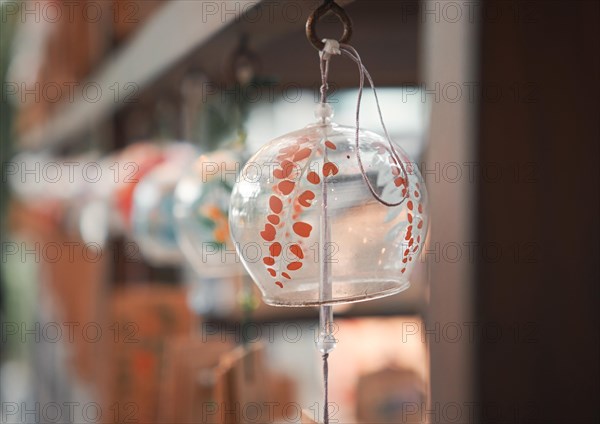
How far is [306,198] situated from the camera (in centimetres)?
60

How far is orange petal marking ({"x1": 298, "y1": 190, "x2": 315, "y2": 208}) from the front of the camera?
0.60 meters

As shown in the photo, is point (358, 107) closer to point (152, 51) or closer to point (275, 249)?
point (275, 249)

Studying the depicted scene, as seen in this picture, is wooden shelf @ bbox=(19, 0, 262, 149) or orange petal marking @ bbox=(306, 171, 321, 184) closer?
orange petal marking @ bbox=(306, 171, 321, 184)

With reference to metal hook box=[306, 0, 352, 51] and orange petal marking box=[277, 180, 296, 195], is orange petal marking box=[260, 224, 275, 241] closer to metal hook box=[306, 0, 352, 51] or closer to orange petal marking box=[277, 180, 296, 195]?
orange petal marking box=[277, 180, 296, 195]

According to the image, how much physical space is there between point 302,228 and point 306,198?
0.02 m

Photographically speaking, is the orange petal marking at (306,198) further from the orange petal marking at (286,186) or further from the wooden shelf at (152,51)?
the wooden shelf at (152,51)

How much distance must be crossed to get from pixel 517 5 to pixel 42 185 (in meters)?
2.65

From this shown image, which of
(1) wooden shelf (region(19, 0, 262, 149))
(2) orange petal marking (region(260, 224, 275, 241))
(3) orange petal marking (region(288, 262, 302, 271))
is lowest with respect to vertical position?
(3) orange petal marking (region(288, 262, 302, 271))

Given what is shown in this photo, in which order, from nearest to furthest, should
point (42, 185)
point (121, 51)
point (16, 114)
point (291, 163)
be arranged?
point (291, 163), point (121, 51), point (42, 185), point (16, 114)

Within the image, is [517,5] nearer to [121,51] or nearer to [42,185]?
[121,51]

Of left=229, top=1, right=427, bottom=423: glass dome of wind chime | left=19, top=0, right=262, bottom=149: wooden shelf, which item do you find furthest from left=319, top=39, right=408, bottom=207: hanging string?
left=19, top=0, right=262, bottom=149: wooden shelf

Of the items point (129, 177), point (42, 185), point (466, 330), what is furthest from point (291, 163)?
point (42, 185)

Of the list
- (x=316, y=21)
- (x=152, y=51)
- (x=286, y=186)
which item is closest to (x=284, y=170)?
(x=286, y=186)

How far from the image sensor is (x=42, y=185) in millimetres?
3045
